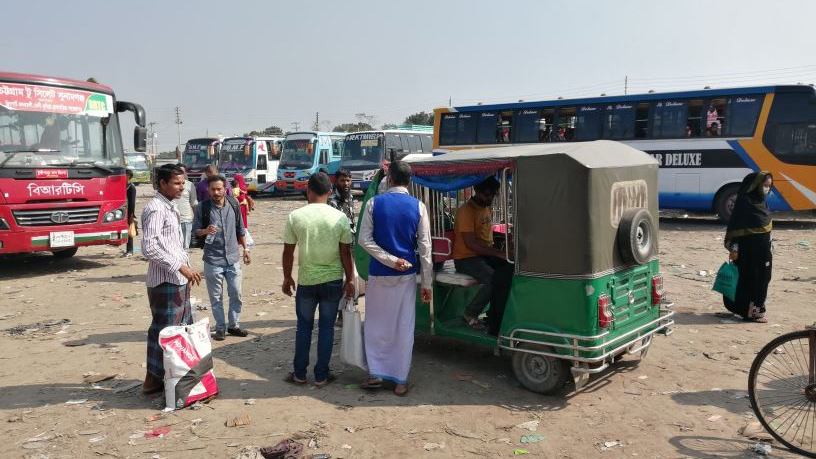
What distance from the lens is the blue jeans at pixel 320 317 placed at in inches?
191

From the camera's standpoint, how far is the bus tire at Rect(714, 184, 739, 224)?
48.0 feet

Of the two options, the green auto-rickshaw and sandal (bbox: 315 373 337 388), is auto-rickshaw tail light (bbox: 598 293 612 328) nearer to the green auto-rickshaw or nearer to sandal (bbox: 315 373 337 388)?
the green auto-rickshaw

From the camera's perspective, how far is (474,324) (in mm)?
5258

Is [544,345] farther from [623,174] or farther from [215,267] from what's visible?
[215,267]

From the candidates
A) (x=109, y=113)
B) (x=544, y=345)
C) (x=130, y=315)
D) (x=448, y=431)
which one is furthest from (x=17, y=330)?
(x=544, y=345)

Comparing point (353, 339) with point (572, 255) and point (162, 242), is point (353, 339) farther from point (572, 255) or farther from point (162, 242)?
point (572, 255)

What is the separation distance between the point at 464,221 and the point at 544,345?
127 cm

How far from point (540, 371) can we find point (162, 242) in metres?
2.96

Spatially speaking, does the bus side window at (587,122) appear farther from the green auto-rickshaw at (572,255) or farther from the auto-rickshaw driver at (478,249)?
the auto-rickshaw driver at (478,249)

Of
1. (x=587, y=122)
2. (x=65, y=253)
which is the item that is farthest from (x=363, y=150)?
(x=65, y=253)

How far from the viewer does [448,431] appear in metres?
4.16

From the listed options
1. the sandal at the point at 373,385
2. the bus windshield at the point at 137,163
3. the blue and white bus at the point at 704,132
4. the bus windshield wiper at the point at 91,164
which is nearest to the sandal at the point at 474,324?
the sandal at the point at 373,385

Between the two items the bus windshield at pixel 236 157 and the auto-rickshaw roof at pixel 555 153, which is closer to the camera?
the auto-rickshaw roof at pixel 555 153

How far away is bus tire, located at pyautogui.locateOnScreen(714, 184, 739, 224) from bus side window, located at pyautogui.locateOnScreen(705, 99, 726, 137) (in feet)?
4.31
